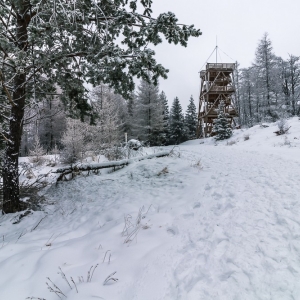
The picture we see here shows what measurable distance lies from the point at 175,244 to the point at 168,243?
0.33ft

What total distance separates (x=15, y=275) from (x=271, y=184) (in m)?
4.46

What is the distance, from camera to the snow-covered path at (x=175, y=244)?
1756 millimetres

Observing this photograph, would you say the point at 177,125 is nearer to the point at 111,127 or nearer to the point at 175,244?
the point at 111,127

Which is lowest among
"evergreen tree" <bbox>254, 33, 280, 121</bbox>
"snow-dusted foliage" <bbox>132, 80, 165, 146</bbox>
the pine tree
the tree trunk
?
the tree trunk

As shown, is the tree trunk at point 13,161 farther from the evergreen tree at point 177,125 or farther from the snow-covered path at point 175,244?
the evergreen tree at point 177,125

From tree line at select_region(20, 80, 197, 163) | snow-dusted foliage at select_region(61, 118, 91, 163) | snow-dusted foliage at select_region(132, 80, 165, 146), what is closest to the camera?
snow-dusted foliage at select_region(61, 118, 91, 163)

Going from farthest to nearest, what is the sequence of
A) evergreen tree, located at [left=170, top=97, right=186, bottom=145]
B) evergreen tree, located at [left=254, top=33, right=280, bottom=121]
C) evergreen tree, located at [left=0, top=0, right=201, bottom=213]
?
evergreen tree, located at [left=170, top=97, right=186, bottom=145] < evergreen tree, located at [left=254, top=33, right=280, bottom=121] < evergreen tree, located at [left=0, top=0, right=201, bottom=213]

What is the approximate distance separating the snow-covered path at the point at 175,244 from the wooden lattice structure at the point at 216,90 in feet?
69.1

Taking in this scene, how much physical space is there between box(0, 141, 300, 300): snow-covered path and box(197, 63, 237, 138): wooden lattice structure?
21052 mm

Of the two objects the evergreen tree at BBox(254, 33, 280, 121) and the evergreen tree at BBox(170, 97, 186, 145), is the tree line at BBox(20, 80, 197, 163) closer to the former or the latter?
the evergreen tree at BBox(170, 97, 186, 145)

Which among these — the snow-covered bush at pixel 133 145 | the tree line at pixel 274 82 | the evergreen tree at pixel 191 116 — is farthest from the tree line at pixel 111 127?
the tree line at pixel 274 82

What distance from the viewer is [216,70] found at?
24.3 meters

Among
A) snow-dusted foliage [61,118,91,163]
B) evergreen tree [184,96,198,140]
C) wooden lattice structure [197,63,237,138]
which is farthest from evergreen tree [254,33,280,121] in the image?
snow-dusted foliage [61,118,91,163]

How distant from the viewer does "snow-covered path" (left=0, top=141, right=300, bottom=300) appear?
1.76m
